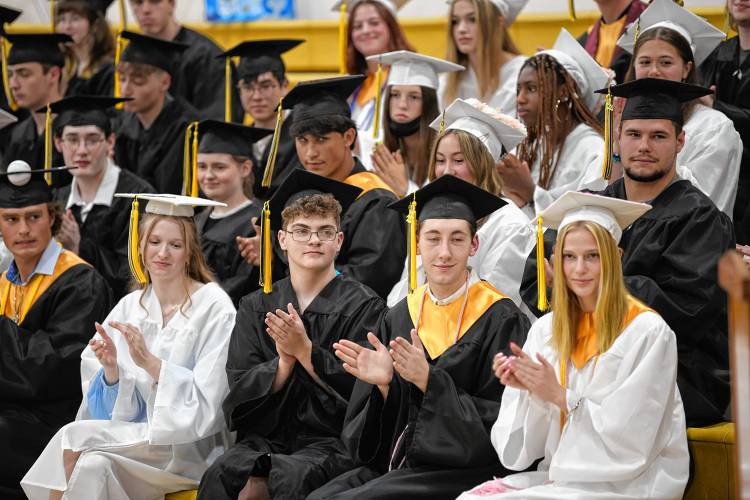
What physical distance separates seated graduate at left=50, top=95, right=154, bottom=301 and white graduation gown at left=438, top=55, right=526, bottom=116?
6.71ft

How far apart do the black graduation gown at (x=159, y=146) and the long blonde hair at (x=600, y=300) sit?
3.99m

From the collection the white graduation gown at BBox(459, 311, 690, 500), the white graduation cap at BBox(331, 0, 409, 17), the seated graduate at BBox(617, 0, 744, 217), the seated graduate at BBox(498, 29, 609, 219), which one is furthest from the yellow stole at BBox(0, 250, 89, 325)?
the seated graduate at BBox(617, 0, 744, 217)

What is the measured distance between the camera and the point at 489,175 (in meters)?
5.41

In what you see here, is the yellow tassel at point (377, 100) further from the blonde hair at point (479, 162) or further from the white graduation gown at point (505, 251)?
the white graduation gown at point (505, 251)

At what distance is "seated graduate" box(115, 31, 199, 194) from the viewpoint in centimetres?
761

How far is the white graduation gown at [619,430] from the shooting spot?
3.89 m

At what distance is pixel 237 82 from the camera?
786 cm

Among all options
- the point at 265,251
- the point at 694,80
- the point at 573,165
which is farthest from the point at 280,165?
the point at 694,80

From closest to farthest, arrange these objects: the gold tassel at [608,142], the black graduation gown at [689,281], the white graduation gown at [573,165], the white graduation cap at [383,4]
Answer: the black graduation gown at [689,281] < the gold tassel at [608,142] < the white graduation gown at [573,165] < the white graduation cap at [383,4]

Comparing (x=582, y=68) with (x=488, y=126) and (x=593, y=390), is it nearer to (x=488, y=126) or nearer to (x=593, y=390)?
(x=488, y=126)

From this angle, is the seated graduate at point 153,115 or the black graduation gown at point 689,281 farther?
the seated graduate at point 153,115

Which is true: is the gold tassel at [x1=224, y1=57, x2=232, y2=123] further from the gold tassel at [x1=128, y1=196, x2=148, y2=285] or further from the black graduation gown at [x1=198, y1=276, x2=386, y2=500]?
the black graduation gown at [x1=198, y1=276, x2=386, y2=500]

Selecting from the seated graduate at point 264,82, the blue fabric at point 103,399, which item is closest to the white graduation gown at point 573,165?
the seated graduate at point 264,82

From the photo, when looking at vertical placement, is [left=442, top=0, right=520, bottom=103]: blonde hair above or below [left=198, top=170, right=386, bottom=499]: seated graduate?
above
